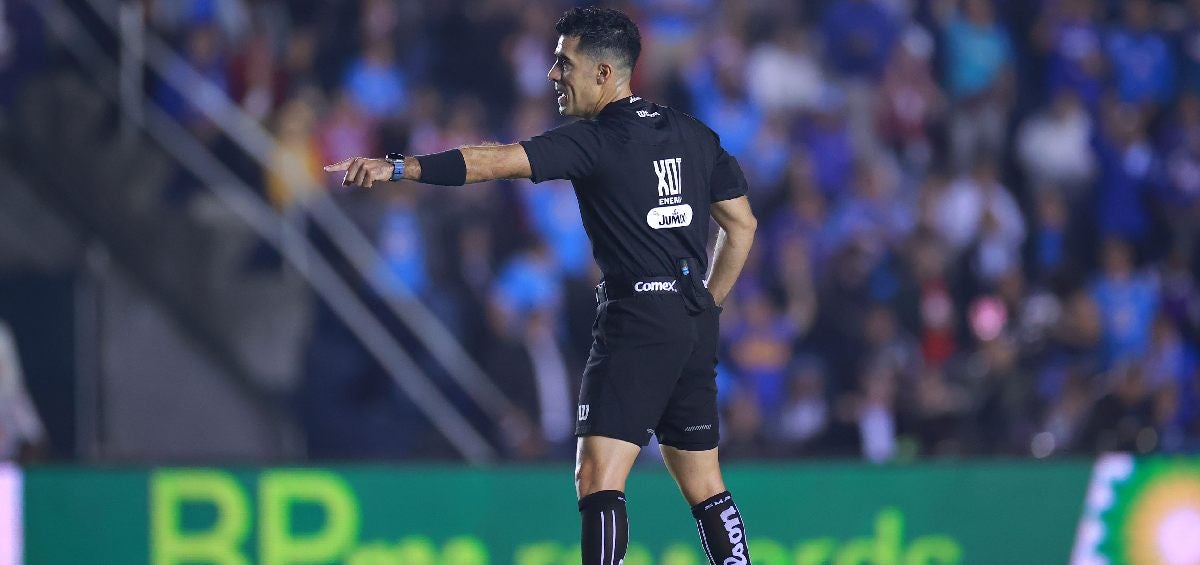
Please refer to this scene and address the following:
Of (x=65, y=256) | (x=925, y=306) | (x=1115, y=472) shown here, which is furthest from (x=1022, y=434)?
(x=65, y=256)

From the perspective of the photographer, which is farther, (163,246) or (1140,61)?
(1140,61)

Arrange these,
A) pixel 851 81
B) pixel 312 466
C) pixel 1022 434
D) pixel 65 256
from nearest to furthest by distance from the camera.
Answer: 1. pixel 312 466
2. pixel 65 256
3. pixel 1022 434
4. pixel 851 81

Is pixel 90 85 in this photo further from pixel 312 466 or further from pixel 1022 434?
pixel 1022 434

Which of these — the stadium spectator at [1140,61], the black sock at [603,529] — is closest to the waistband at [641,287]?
the black sock at [603,529]

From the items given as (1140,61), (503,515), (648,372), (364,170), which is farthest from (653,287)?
(1140,61)

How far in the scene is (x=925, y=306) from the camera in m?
12.6

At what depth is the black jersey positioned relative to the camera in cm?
573

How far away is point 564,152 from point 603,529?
126 centimetres

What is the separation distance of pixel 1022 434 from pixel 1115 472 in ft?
9.38

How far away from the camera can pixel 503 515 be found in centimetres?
823

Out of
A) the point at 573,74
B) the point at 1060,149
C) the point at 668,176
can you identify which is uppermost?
the point at 1060,149

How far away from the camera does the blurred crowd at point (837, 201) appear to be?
1162 cm

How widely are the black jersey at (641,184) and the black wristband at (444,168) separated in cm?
40

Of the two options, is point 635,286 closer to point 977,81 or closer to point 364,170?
point 364,170
